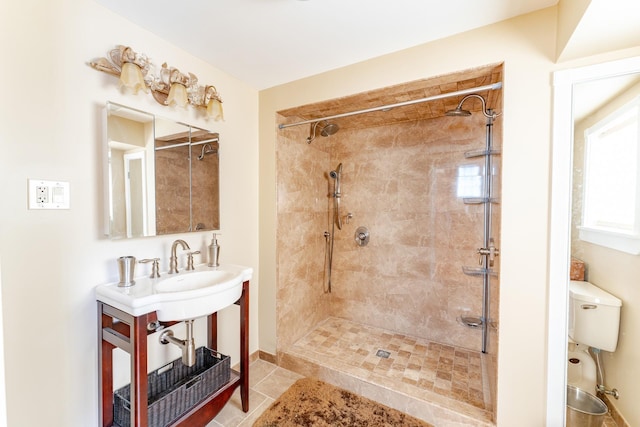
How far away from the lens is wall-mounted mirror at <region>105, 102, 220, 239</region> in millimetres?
1358

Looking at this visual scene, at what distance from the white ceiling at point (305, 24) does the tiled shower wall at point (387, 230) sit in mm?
728

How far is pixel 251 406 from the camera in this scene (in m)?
1.75

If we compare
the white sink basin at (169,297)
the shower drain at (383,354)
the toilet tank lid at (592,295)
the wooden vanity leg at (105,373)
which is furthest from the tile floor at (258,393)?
the toilet tank lid at (592,295)

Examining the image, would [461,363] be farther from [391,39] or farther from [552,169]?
[391,39]

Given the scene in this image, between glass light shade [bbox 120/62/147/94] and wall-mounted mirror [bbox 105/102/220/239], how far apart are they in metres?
0.12

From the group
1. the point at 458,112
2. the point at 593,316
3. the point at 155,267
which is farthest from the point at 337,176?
the point at 593,316

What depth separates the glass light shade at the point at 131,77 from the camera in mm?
1317

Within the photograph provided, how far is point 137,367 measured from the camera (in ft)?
3.74

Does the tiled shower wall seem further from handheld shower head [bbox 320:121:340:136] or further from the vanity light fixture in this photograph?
the vanity light fixture

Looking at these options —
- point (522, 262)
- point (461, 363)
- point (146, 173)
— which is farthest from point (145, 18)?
point (461, 363)

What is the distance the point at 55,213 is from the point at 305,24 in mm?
1546

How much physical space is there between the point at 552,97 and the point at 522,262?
833 mm

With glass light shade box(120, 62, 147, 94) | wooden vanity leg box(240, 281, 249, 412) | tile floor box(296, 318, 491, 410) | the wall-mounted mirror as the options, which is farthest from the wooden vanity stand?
glass light shade box(120, 62, 147, 94)

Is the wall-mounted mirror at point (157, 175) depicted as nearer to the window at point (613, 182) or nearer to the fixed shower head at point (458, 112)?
the fixed shower head at point (458, 112)
